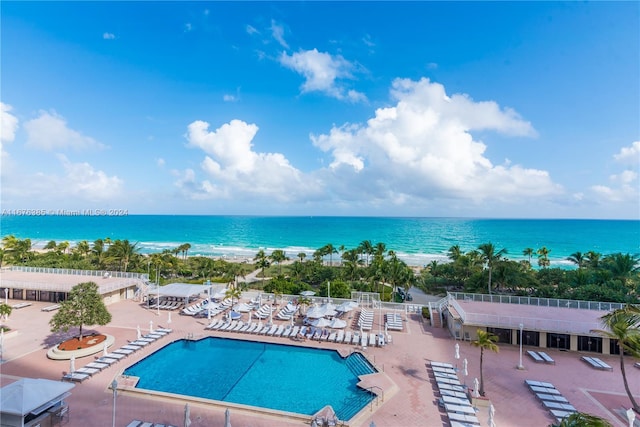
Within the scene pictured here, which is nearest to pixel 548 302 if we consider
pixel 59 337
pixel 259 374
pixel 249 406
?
pixel 259 374

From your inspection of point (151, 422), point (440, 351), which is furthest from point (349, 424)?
point (440, 351)

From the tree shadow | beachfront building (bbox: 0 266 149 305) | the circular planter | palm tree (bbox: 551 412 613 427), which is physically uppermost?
palm tree (bbox: 551 412 613 427)

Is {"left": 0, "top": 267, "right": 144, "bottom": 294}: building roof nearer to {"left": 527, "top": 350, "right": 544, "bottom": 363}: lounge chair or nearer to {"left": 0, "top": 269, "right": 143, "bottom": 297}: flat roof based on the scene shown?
{"left": 0, "top": 269, "right": 143, "bottom": 297}: flat roof

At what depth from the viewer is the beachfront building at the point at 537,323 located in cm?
1811

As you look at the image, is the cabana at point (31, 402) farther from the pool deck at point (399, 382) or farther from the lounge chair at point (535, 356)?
the lounge chair at point (535, 356)

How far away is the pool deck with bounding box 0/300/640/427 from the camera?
38.6 ft

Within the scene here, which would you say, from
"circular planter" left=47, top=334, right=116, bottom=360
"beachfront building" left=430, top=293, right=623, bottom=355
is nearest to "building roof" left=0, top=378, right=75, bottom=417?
"circular planter" left=47, top=334, right=116, bottom=360

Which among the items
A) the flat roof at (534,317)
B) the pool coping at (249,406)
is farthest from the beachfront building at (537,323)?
the pool coping at (249,406)

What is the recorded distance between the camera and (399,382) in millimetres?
14586

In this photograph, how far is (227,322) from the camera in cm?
2277

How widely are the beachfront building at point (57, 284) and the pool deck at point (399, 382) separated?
4.44m

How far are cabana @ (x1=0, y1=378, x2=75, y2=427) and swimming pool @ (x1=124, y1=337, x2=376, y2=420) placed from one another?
4.20 m

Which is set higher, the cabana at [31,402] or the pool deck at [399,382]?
the cabana at [31,402]

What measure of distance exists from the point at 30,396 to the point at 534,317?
2522 cm
